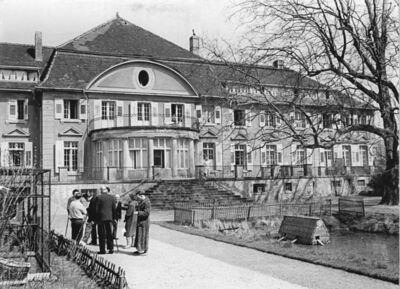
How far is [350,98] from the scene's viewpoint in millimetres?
16125

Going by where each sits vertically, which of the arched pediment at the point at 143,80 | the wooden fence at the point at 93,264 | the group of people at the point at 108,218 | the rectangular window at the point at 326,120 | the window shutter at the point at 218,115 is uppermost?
the arched pediment at the point at 143,80

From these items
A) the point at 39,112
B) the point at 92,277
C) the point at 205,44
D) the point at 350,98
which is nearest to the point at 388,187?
the point at 350,98

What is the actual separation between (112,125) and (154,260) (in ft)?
74.2

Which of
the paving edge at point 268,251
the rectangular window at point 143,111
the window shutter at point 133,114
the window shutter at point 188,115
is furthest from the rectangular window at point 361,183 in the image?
the paving edge at point 268,251

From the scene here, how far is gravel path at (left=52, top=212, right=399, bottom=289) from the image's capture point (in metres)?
9.25

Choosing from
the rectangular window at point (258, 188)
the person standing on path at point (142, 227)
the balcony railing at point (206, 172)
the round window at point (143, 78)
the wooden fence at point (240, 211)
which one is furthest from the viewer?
the round window at point (143, 78)

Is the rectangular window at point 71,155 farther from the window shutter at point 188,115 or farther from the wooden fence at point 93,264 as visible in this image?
the wooden fence at point 93,264

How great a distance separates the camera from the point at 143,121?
113 ft

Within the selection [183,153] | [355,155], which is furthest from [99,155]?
[355,155]

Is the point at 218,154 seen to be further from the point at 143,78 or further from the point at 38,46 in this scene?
the point at 38,46

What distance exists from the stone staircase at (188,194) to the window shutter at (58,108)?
8.48m

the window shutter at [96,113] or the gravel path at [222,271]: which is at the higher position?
the window shutter at [96,113]

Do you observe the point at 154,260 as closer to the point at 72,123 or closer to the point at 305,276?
the point at 305,276

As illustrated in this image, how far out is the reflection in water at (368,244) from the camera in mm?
14901
